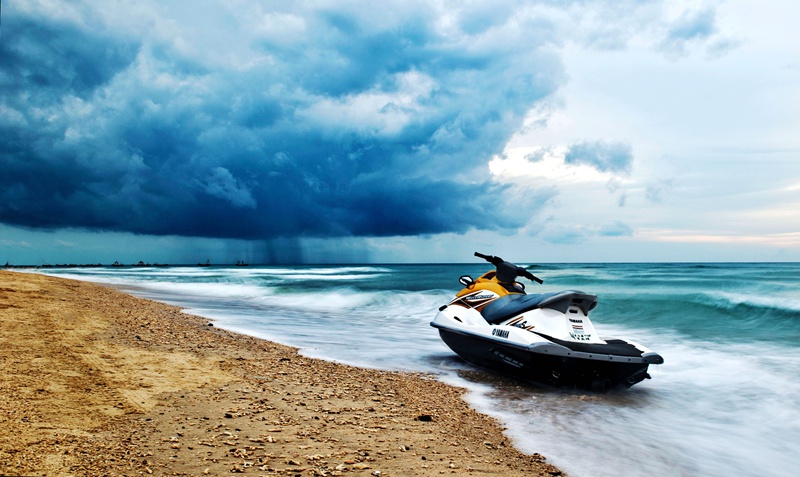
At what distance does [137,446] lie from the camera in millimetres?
3229

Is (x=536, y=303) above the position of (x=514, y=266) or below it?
below

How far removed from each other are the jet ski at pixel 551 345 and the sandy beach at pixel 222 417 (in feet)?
2.68

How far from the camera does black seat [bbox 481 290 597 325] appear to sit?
19.7 feet

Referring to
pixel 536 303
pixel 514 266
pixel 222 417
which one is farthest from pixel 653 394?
pixel 222 417

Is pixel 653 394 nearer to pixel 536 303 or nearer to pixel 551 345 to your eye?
pixel 551 345

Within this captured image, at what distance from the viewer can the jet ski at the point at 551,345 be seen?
5629 mm

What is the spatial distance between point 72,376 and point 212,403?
156cm

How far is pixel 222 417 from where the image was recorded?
3891 millimetres

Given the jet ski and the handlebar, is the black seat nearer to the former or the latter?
the jet ski

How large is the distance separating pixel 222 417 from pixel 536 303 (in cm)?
375

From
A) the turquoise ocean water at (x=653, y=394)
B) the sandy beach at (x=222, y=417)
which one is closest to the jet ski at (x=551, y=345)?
the turquoise ocean water at (x=653, y=394)

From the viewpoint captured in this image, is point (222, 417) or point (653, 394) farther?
point (653, 394)

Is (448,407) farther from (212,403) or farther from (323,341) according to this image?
(323,341)

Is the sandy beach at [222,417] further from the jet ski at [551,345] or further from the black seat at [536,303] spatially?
the black seat at [536,303]
